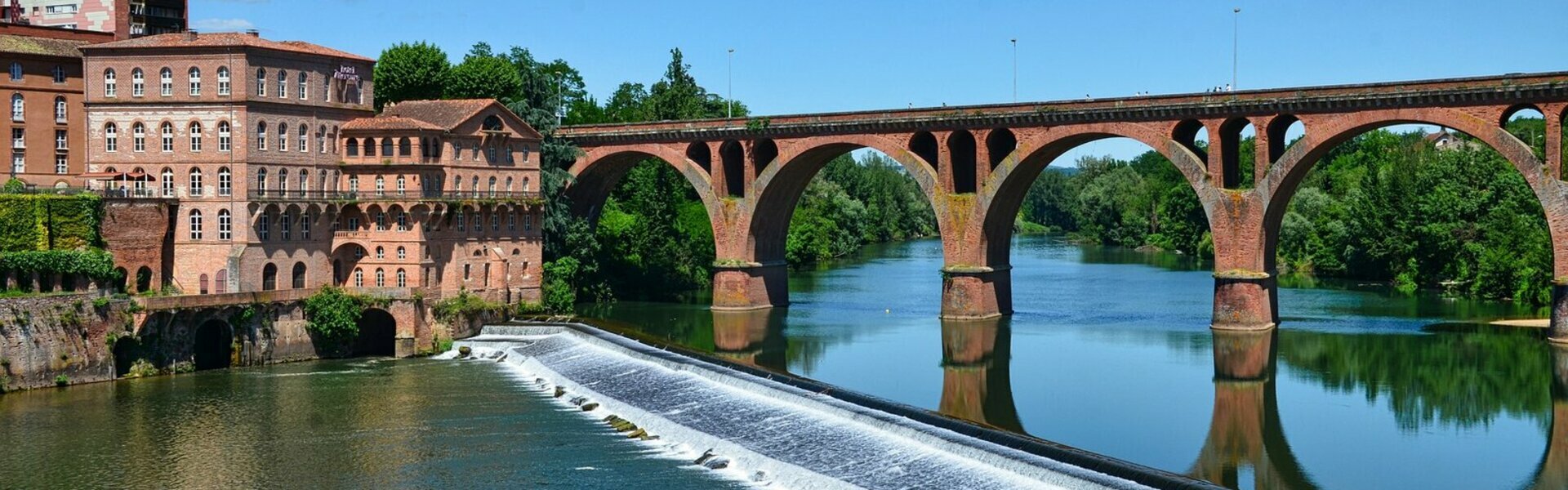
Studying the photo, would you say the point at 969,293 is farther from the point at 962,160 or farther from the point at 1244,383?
the point at 1244,383

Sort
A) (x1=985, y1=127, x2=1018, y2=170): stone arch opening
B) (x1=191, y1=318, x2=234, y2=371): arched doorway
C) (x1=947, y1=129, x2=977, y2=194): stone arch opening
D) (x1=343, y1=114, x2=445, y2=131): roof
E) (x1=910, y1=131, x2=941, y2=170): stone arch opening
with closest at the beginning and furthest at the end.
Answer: (x1=191, y1=318, x2=234, y2=371): arched doorway
(x1=343, y1=114, x2=445, y2=131): roof
(x1=985, y1=127, x2=1018, y2=170): stone arch opening
(x1=947, y1=129, x2=977, y2=194): stone arch opening
(x1=910, y1=131, x2=941, y2=170): stone arch opening

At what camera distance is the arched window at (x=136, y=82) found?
233ft

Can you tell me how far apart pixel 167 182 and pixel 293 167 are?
5.16m

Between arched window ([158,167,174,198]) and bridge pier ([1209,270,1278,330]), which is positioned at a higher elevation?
arched window ([158,167,174,198])

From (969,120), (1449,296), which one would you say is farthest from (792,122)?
(1449,296)

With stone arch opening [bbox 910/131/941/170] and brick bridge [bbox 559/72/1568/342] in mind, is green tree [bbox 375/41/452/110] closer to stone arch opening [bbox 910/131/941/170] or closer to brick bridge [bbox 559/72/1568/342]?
brick bridge [bbox 559/72/1568/342]

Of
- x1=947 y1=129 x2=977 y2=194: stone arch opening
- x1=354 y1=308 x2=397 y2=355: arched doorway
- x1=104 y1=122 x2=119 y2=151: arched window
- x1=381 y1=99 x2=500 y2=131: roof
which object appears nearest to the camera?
x1=104 y1=122 x2=119 y2=151: arched window

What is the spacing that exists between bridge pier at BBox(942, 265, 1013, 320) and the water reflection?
2.21 ft

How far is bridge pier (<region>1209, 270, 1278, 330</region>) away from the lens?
243 feet

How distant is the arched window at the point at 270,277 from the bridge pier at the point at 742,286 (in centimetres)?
2699

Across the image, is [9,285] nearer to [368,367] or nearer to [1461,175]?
[368,367]

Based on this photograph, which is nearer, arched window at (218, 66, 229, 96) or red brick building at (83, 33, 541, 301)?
arched window at (218, 66, 229, 96)

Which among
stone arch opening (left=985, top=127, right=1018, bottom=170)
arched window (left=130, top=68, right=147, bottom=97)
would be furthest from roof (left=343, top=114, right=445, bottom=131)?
stone arch opening (left=985, top=127, right=1018, bottom=170)

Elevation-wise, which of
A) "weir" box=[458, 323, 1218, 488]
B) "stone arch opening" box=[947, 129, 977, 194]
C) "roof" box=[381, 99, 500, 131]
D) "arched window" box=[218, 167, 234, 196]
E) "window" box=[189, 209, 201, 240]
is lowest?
"weir" box=[458, 323, 1218, 488]
